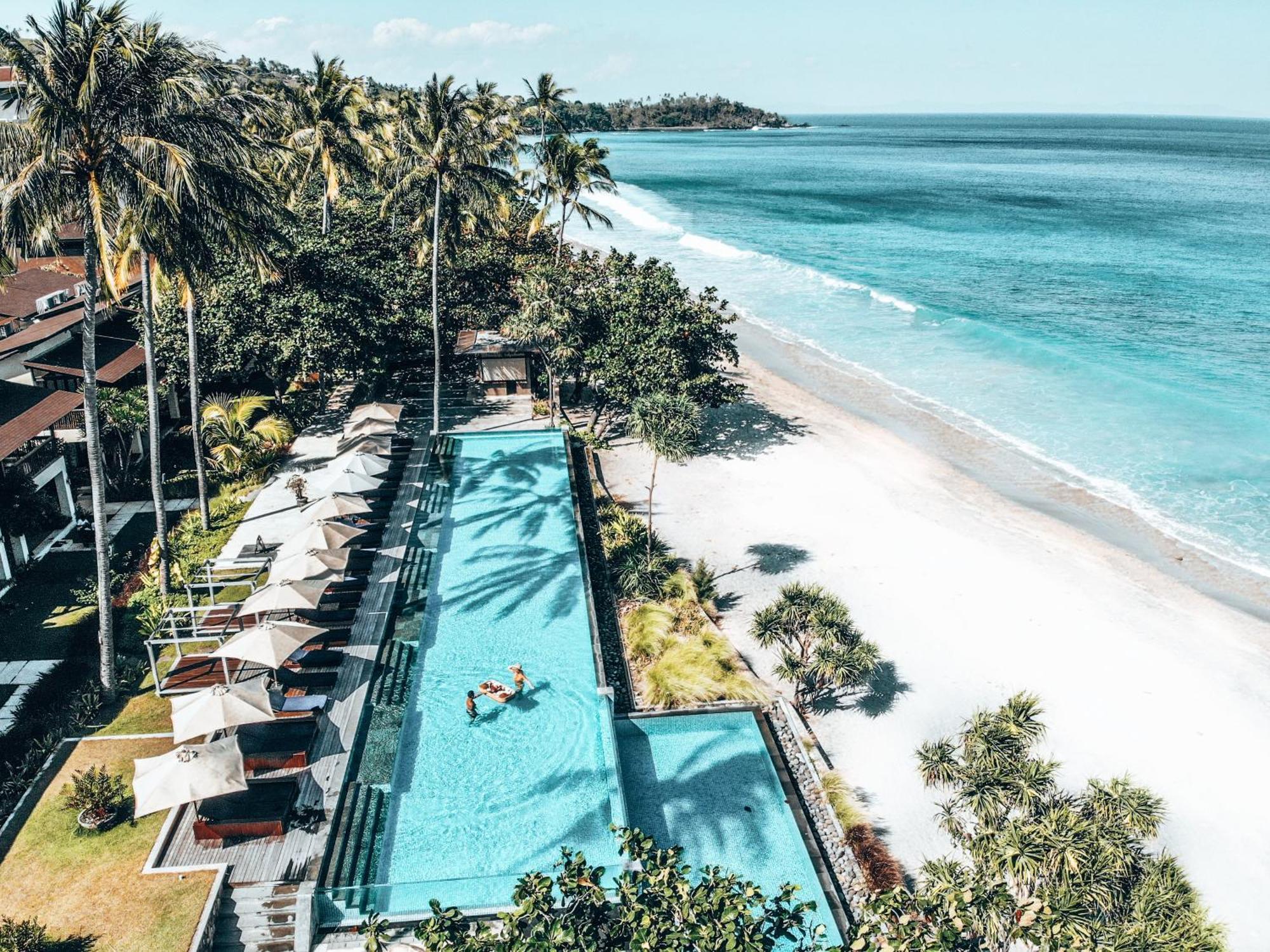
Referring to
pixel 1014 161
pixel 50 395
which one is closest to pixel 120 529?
pixel 50 395

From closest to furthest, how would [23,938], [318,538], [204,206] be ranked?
[23,938] → [204,206] → [318,538]

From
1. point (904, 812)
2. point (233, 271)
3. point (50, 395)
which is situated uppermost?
point (233, 271)

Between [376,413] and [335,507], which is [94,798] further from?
[376,413]

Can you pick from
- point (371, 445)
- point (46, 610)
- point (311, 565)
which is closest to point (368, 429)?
point (371, 445)

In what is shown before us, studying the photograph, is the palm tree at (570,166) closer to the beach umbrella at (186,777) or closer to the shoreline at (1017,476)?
the shoreline at (1017,476)

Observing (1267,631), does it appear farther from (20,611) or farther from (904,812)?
(20,611)
